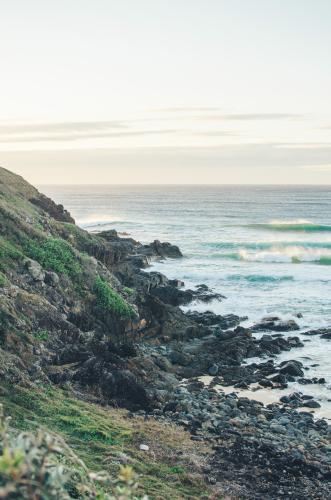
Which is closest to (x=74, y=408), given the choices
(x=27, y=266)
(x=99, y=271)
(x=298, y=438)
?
(x=298, y=438)

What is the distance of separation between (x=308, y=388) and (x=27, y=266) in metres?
12.8

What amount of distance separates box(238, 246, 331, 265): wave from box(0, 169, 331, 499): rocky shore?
93.8 feet

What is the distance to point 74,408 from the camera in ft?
53.0

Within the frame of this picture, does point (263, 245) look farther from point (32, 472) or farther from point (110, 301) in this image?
point (32, 472)

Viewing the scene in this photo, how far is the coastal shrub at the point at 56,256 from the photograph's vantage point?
25.0m

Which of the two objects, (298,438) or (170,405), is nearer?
(298,438)

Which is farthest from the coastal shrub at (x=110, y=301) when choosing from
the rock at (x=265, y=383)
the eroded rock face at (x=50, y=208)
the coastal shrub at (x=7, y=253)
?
the eroded rock face at (x=50, y=208)

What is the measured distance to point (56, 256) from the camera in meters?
25.7

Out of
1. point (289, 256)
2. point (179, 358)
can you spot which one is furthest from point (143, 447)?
point (289, 256)

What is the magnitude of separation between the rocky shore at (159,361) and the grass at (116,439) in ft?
1.79

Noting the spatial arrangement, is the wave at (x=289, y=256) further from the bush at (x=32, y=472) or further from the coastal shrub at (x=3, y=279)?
the bush at (x=32, y=472)


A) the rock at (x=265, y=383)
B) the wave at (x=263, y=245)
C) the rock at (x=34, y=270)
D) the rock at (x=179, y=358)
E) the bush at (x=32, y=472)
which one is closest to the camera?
the bush at (x=32, y=472)

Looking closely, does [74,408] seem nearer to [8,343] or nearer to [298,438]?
[8,343]

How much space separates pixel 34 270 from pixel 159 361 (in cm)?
679
